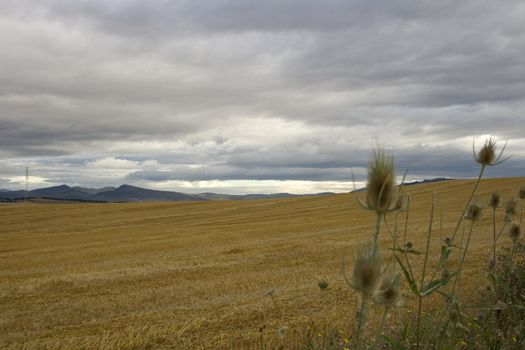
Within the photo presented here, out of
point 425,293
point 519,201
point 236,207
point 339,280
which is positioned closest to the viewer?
point 425,293

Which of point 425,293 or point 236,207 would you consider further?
point 236,207

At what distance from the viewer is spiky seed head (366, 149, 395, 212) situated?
1781mm

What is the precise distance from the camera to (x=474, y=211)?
3205mm

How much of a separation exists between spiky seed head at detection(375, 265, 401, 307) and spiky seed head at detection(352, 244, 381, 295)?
24 cm

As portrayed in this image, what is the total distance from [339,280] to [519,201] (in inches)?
335

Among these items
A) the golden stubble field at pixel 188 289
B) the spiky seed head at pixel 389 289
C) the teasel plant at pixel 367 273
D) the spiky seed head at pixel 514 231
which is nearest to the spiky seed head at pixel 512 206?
the spiky seed head at pixel 514 231

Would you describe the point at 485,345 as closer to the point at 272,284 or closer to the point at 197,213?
the point at 272,284

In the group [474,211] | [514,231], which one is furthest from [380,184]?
[514,231]

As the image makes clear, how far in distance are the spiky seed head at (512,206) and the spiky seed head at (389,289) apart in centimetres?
245

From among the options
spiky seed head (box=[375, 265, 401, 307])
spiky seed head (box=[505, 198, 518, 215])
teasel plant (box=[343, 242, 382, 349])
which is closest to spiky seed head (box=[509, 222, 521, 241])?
spiky seed head (box=[505, 198, 518, 215])

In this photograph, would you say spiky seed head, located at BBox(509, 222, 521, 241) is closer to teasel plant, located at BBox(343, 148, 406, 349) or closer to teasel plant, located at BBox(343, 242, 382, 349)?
teasel plant, located at BBox(343, 148, 406, 349)

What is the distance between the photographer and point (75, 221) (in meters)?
49.0

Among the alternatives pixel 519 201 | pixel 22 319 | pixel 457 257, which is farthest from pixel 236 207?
pixel 519 201

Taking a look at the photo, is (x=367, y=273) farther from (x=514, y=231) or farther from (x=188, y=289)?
(x=188, y=289)
